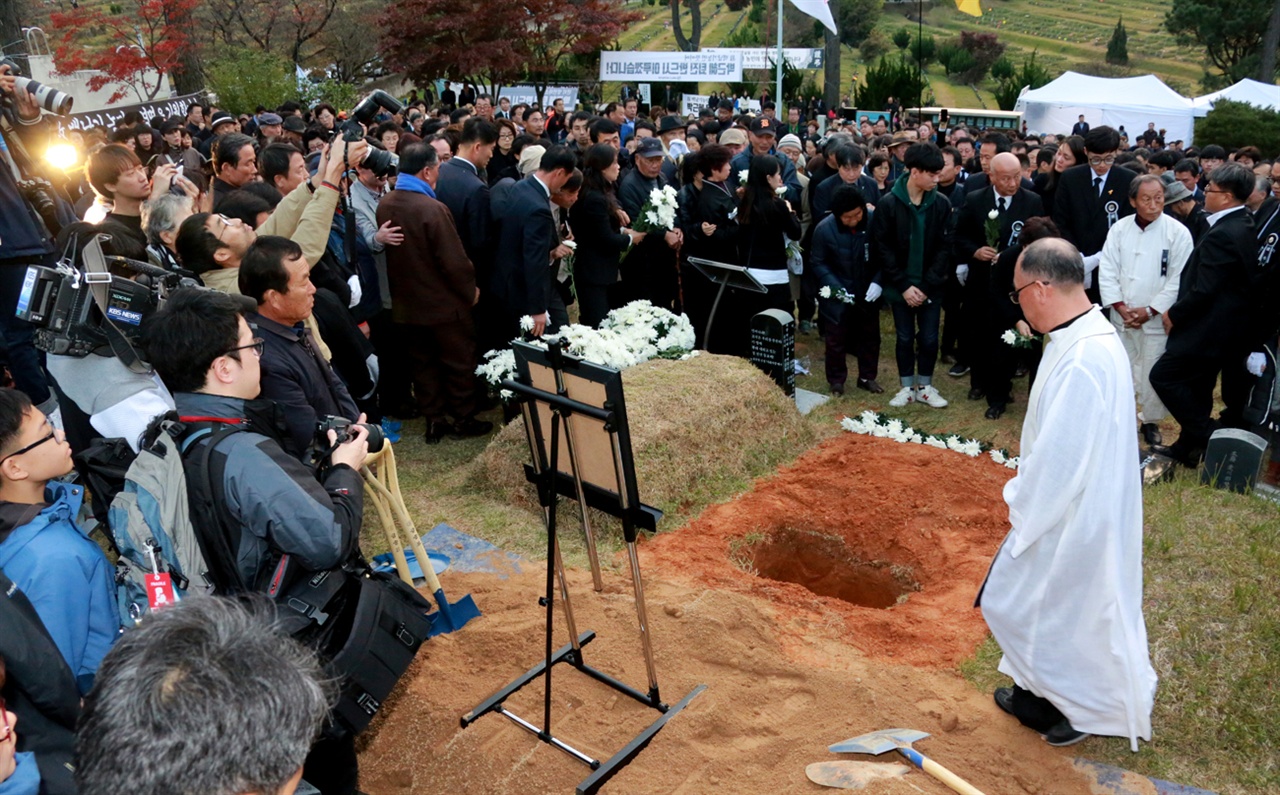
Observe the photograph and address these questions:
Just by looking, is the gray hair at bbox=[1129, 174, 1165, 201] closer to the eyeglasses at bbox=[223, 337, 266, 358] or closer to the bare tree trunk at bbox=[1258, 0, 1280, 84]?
the eyeglasses at bbox=[223, 337, 266, 358]

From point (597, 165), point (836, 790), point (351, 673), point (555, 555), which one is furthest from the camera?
point (597, 165)

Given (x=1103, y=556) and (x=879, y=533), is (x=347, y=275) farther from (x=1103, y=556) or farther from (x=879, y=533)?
(x=1103, y=556)

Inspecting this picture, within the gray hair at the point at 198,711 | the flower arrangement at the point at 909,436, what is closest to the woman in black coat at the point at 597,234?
the flower arrangement at the point at 909,436

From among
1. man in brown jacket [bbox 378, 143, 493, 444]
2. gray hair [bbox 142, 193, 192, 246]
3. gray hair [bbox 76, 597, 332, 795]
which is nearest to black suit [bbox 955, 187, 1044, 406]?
man in brown jacket [bbox 378, 143, 493, 444]

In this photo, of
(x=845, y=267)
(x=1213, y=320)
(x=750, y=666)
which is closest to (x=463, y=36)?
(x=845, y=267)

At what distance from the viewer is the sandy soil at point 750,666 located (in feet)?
12.5

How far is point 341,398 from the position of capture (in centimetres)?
461

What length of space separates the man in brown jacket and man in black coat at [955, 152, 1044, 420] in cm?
449

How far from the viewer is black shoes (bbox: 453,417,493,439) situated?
771cm

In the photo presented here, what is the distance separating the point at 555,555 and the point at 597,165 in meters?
4.89

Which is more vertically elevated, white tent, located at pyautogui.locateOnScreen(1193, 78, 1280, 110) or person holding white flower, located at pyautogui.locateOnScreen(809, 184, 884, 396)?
white tent, located at pyautogui.locateOnScreen(1193, 78, 1280, 110)

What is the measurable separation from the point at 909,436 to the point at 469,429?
375 cm

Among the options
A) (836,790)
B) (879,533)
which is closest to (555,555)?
(836,790)

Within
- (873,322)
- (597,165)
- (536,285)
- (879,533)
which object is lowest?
(879,533)
